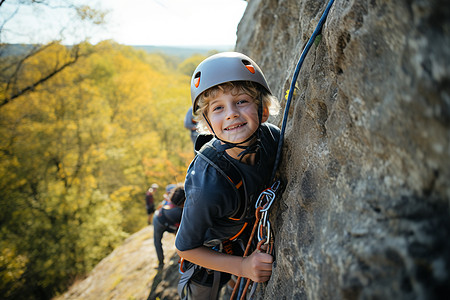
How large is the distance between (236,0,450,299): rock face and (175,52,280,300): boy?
1.11ft

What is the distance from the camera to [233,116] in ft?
6.19

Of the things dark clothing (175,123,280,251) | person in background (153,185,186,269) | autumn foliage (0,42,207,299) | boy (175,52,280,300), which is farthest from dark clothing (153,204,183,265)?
autumn foliage (0,42,207,299)

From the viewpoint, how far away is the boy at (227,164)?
69.9 inches

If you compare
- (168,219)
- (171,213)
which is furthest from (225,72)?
(168,219)

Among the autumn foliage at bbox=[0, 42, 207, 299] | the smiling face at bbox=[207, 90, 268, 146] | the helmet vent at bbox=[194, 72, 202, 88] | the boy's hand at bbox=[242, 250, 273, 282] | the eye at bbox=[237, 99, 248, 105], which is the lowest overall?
the autumn foliage at bbox=[0, 42, 207, 299]

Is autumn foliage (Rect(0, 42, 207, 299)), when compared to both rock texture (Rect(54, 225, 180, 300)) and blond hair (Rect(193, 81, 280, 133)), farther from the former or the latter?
blond hair (Rect(193, 81, 280, 133))

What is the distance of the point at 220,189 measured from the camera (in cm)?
175

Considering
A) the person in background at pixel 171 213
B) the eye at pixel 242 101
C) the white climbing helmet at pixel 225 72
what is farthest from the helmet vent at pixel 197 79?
the person in background at pixel 171 213

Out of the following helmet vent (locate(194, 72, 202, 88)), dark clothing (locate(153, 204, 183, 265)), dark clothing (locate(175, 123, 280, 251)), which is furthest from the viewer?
dark clothing (locate(153, 204, 183, 265))

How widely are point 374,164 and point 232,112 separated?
108cm

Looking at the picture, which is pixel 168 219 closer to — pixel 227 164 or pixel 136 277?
pixel 136 277

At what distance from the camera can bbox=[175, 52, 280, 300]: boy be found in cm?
178

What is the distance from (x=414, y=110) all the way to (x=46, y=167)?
55.0ft

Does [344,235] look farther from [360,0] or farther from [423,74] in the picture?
[360,0]
